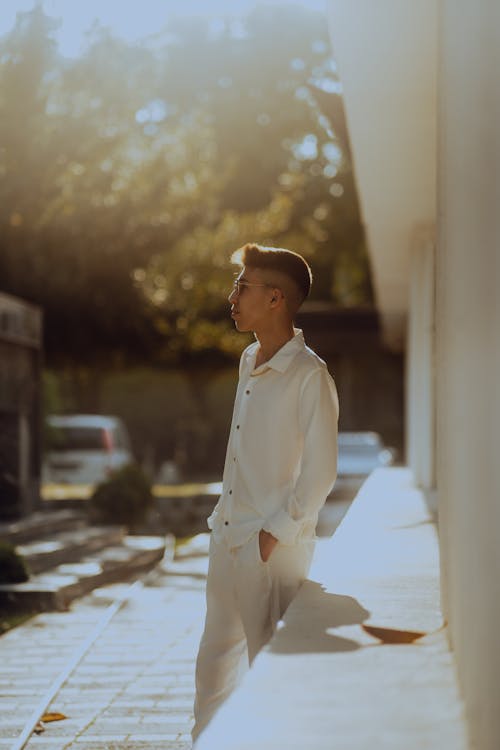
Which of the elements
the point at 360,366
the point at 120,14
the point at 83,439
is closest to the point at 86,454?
the point at 83,439

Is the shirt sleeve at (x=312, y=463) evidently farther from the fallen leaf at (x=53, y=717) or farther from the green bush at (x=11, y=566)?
the green bush at (x=11, y=566)

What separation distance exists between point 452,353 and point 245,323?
1022 mm

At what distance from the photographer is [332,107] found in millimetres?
13266

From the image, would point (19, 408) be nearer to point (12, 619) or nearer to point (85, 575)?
point (85, 575)

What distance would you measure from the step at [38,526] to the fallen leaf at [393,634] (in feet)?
32.7

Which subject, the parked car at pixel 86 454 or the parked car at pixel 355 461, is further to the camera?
the parked car at pixel 86 454

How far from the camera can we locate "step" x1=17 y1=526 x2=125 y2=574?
43.4 feet

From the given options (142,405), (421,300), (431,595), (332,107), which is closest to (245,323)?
(431,595)

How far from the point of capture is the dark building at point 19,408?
1638cm

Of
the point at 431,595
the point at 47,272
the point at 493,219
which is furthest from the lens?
the point at 47,272

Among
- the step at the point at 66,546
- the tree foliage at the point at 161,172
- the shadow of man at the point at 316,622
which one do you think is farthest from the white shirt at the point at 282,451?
Result: the tree foliage at the point at 161,172

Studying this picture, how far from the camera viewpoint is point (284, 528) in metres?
4.49

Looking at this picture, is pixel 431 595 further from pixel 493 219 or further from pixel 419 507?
pixel 419 507

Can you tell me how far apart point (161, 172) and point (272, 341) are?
65.2ft
